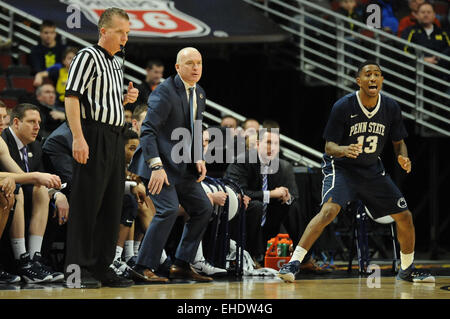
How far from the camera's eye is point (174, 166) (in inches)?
253

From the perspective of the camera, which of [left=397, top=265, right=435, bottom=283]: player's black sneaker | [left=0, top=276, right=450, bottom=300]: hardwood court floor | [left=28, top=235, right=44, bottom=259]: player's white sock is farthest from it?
[left=397, top=265, right=435, bottom=283]: player's black sneaker

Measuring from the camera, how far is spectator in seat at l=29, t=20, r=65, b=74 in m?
10.6

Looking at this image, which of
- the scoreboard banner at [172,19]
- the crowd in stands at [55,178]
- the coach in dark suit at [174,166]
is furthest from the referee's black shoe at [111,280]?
the scoreboard banner at [172,19]

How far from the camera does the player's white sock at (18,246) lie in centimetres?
626

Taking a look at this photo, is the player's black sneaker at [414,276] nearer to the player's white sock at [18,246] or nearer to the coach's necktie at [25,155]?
the player's white sock at [18,246]

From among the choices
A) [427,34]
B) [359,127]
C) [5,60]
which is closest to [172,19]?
[5,60]

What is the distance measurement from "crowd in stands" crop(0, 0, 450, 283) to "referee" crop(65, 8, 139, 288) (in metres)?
0.49

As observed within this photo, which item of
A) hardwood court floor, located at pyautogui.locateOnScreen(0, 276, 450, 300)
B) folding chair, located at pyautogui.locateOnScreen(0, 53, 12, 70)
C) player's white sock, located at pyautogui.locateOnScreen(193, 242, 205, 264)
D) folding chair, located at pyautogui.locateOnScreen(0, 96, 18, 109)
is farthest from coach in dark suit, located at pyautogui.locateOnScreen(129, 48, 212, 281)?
folding chair, located at pyautogui.locateOnScreen(0, 53, 12, 70)

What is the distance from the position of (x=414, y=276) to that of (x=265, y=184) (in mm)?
2073

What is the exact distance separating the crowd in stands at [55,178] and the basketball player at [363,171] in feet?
3.66

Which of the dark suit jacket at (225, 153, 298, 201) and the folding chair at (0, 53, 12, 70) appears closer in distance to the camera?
the dark suit jacket at (225, 153, 298, 201)

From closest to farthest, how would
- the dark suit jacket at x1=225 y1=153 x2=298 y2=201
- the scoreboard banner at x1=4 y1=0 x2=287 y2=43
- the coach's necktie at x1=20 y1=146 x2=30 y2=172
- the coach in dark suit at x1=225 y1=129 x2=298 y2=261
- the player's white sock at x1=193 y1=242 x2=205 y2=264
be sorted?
the coach's necktie at x1=20 y1=146 x2=30 y2=172 → the player's white sock at x1=193 y1=242 x2=205 y2=264 → the coach in dark suit at x1=225 y1=129 x2=298 y2=261 → the dark suit jacket at x1=225 y1=153 x2=298 y2=201 → the scoreboard banner at x1=4 y1=0 x2=287 y2=43

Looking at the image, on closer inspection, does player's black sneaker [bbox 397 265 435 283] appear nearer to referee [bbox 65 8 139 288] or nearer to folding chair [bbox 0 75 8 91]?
referee [bbox 65 8 139 288]
